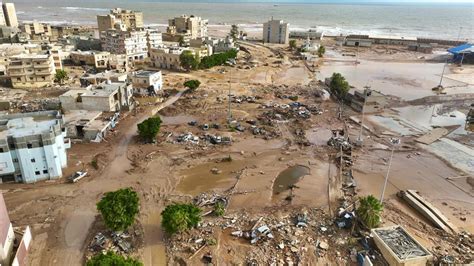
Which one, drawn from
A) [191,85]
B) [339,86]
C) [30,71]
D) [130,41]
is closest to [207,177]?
[191,85]

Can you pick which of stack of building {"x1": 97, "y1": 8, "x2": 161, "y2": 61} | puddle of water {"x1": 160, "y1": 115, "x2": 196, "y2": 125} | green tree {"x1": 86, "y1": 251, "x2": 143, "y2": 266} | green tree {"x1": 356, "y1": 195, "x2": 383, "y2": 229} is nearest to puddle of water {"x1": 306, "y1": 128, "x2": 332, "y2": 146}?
green tree {"x1": 356, "y1": 195, "x2": 383, "y2": 229}

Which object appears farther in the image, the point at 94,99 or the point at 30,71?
the point at 30,71

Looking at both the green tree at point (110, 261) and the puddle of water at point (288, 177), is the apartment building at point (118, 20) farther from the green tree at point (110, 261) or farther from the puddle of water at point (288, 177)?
the green tree at point (110, 261)

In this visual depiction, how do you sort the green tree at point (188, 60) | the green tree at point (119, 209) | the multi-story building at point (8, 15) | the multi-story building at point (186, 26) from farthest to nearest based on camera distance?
1. the multi-story building at point (8, 15)
2. the multi-story building at point (186, 26)
3. the green tree at point (188, 60)
4. the green tree at point (119, 209)

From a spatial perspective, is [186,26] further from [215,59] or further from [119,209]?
[119,209]

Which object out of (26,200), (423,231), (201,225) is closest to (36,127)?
(26,200)

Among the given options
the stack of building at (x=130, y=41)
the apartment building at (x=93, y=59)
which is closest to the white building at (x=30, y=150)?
the apartment building at (x=93, y=59)

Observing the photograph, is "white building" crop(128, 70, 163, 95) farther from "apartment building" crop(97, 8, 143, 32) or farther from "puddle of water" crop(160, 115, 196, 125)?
"apartment building" crop(97, 8, 143, 32)
